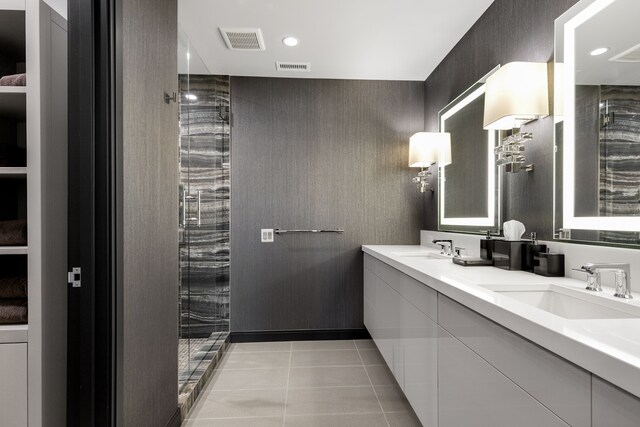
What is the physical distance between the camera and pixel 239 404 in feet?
7.50

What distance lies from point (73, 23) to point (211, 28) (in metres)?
1.41

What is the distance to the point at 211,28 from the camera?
2.54 meters

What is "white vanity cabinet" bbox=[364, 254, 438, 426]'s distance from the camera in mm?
1619

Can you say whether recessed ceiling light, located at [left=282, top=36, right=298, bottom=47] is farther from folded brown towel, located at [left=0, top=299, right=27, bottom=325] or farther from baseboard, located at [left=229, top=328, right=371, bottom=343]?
baseboard, located at [left=229, top=328, right=371, bottom=343]

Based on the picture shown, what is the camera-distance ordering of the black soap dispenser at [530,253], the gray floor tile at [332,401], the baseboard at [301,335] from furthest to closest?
the baseboard at [301,335] → the gray floor tile at [332,401] → the black soap dispenser at [530,253]

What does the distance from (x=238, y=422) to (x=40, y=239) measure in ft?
4.78

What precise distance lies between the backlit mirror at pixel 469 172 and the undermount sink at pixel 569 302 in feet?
2.99

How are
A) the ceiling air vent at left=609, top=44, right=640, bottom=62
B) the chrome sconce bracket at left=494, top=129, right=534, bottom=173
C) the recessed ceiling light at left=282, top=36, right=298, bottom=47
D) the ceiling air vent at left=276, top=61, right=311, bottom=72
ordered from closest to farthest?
the ceiling air vent at left=609, top=44, right=640, bottom=62, the chrome sconce bracket at left=494, top=129, right=534, bottom=173, the recessed ceiling light at left=282, top=36, right=298, bottom=47, the ceiling air vent at left=276, top=61, right=311, bottom=72

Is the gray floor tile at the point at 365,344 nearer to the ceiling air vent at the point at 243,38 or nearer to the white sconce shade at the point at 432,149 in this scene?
the white sconce shade at the point at 432,149

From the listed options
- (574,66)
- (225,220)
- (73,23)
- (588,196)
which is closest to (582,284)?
(588,196)

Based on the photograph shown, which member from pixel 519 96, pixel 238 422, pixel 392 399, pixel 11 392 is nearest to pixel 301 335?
pixel 392 399

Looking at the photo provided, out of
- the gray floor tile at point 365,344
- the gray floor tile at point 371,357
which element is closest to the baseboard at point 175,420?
the gray floor tile at point 371,357

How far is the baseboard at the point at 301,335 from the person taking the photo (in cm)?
340


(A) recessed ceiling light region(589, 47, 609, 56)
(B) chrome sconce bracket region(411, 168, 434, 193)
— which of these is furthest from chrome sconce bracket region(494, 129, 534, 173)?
(B) chrome sconce bracket region(411, 168, 434, 193)
